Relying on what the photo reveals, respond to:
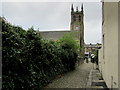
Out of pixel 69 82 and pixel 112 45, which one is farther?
pixel 69 82

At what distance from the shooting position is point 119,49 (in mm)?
4633

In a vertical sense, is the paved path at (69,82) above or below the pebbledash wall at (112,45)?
below

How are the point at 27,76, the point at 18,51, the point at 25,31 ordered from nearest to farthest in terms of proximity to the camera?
the point at 18,51
the point at 27,76
the point at 25,31

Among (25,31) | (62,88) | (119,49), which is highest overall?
(25,31)

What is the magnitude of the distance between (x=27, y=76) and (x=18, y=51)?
111cm

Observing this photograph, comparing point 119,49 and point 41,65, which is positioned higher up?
point 119,49

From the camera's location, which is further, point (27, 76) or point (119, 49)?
point (27, 76)

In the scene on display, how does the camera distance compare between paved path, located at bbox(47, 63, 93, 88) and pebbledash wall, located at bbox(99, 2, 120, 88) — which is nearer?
pebbledash wall, located at bbox(99, 2, 120, 88)

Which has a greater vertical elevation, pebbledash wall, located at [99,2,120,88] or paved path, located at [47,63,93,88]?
pebbledash wall, located at [99,2,120,88]

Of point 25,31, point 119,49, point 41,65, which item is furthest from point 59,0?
point 119,49

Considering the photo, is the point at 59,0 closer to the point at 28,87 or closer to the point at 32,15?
the point at 32,15

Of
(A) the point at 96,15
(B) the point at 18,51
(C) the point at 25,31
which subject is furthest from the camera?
(A) the point at 96,15

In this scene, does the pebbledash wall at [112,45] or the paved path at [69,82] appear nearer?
the pebbledash wall at [112,45]

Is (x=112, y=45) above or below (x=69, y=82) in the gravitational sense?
above
